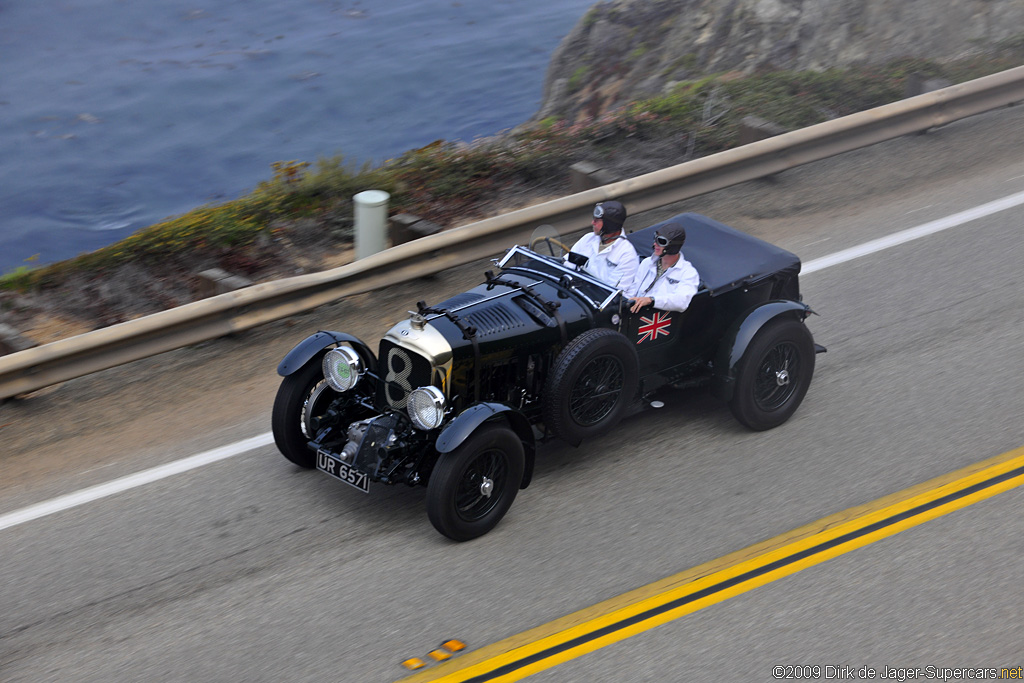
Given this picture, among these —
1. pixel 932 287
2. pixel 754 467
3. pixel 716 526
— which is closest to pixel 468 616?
pixel 716 526

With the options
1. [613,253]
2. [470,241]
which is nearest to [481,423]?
[613,253]

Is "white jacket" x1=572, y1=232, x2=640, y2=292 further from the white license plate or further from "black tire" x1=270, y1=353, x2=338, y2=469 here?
the white license plate

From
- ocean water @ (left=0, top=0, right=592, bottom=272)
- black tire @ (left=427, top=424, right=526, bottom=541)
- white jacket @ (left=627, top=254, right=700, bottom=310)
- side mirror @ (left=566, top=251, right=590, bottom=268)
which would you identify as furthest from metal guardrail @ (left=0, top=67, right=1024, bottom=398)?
ocean water @ (left=0, top=0, right=592, bottom=272)

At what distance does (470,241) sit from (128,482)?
3.70 metres

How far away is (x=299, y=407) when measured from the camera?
686 cm

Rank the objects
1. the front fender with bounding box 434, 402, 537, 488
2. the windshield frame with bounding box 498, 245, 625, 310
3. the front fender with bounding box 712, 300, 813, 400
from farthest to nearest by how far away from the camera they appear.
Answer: the front fender with bounding box 712, 300, 813, 400
the windshield frame with bounding box 498, 245, 625, 310
the front fender with bounding box 434, 402, 537, 488

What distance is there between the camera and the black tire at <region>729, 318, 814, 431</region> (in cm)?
718

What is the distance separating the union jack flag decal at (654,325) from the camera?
7.17 m

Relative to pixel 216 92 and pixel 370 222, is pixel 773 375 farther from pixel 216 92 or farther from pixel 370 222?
pixel 216 92

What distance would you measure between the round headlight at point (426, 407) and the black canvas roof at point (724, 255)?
2.18 metres

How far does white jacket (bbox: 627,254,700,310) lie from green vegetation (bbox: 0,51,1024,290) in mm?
3460

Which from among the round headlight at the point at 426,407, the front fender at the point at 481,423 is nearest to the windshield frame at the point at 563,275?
the front fender at the point at 481,423

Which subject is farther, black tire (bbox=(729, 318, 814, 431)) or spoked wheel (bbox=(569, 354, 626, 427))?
black tire (bbox=(729, 318, 814, 431))

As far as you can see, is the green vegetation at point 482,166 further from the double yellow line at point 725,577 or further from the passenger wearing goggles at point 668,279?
the double yellow line at point 725,577
